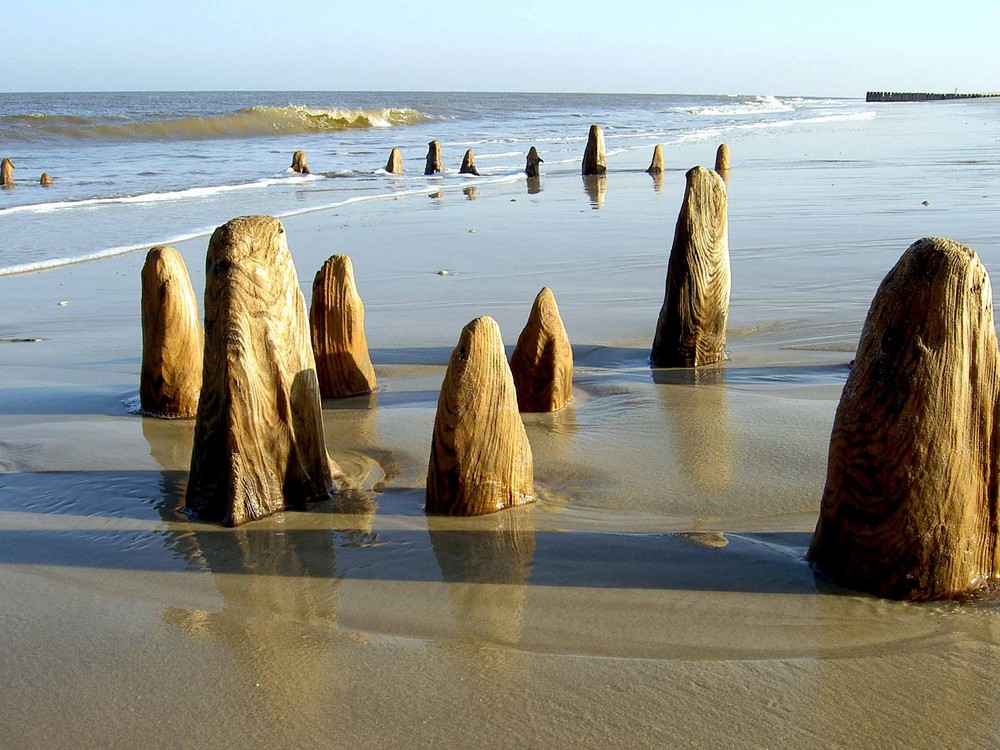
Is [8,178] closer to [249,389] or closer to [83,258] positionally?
[83,258]

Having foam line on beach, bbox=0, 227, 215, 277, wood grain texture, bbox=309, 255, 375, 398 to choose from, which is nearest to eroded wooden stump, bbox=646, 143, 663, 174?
foam line on beach, bbox=0, 227, 215, 277

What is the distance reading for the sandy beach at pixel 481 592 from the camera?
2764 millimetres

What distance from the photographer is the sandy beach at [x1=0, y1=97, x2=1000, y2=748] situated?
9.07 feet

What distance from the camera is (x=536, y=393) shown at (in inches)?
234

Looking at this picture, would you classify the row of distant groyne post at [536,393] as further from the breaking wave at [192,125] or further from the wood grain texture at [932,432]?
the breaking wave at [192,125]

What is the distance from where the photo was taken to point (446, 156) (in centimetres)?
3397

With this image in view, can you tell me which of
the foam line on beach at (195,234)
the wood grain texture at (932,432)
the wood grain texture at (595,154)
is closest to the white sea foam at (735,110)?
the wood grain texture at (595,154)

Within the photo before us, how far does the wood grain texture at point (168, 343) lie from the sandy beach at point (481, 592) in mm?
166

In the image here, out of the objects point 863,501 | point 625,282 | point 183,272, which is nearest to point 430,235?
point 625,282

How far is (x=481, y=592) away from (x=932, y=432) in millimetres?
1533

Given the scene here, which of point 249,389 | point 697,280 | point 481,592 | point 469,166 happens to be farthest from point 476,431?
point 469,166

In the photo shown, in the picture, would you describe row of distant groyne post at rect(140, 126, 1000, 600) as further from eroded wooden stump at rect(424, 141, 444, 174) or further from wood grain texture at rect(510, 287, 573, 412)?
eroded wooden stump at rect(424, 141, 444, 174)

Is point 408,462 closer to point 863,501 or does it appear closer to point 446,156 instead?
point 863,501

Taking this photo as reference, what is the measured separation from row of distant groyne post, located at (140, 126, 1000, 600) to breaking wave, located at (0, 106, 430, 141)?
38.2 meters
